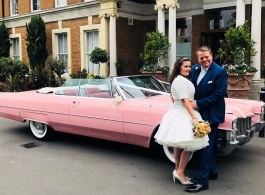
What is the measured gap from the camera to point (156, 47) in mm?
12000

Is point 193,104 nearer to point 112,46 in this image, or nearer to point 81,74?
point 112,46

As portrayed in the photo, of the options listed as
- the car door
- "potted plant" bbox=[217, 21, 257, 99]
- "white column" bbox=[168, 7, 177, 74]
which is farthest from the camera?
"white column" bbox=[168, 7, 177, 74]

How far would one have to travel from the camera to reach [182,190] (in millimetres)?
4133

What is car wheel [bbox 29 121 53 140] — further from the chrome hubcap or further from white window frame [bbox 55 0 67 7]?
white window frame [bbox 55 0 67 7]

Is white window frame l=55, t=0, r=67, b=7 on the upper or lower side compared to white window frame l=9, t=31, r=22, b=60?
upper

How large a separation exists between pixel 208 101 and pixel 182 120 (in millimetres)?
408

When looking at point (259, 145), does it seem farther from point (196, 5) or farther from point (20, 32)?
point (20, 32)

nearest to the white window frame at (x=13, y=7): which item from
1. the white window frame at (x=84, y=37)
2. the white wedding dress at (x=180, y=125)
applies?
the white window frame at (x=84, y=37)

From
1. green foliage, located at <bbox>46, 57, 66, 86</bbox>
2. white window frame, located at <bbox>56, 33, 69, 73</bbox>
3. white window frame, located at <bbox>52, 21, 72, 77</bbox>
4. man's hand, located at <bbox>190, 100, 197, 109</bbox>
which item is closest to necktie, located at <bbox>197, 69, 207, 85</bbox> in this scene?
man's hand, located at <bbox>190, 100, 197, 109</bbox>

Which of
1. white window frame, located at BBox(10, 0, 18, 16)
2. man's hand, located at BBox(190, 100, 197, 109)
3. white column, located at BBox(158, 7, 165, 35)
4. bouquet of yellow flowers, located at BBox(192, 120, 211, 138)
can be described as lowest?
bouquet of yellow flowers, located at BBox(192, 120, 211, 138)

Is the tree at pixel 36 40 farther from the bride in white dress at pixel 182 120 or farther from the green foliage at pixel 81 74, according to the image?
the bride in white dress at pixel 182 120

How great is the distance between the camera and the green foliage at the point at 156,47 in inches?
472

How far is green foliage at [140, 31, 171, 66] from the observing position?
12.0 metres

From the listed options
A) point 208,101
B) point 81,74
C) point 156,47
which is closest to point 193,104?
point 208,101
